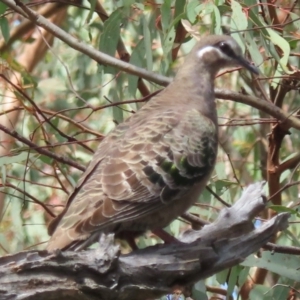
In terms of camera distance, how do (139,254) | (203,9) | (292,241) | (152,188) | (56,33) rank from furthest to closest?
(292,241) → (56,33) → (203,9) → (152,188) → (139,254)

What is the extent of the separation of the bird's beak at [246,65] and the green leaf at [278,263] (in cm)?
77

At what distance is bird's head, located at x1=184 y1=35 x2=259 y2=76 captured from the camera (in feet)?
13.6

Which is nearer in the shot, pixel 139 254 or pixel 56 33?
pixel 139 254

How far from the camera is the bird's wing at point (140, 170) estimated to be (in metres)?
3.35

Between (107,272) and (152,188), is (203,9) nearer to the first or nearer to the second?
(152,188)

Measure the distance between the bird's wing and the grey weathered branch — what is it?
18 centimetres

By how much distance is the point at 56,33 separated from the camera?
4105mm

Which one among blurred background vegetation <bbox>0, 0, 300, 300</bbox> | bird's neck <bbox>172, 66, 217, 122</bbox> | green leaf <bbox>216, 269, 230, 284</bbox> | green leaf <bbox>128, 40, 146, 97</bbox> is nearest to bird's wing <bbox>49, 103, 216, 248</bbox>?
bird's neck <bbox>172, 66, 217, 122</bbox>

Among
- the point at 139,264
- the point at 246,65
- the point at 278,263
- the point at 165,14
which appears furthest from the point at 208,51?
the point at 139,264

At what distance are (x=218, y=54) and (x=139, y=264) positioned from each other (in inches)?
53.0

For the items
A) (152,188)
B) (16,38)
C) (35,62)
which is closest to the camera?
(152,188)

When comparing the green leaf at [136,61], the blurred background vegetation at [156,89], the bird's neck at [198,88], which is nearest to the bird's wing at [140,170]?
the bird's neck at [198,88]

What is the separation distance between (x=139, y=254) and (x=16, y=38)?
297cm

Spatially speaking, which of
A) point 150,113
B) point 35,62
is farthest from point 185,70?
point 35,62
